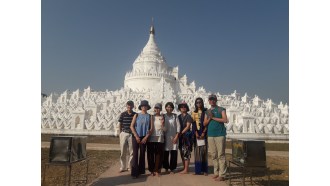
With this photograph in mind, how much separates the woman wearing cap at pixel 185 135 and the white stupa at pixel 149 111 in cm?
568

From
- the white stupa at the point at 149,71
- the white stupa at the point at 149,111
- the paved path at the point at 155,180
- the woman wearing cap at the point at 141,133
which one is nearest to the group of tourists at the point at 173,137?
the woman wearing cap at the point at 141,133

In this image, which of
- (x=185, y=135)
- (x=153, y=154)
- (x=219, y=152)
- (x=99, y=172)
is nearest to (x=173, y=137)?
(x=185, y=135)

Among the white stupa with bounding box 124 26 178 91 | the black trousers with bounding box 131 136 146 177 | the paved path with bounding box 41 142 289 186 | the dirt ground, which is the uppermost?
the white stupa with bounding box 124 26 178 91

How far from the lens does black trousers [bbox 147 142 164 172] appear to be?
5889 mm

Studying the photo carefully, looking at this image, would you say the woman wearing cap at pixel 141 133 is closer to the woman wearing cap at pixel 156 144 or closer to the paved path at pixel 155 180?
the woman wearing cap at pixel 156 144

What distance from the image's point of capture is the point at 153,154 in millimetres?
5973

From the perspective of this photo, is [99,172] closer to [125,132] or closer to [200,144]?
[125,132]

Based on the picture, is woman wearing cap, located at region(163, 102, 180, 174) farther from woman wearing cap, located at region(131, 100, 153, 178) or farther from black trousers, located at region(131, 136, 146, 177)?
black trousers, located at region(131, 136, 146, 177)

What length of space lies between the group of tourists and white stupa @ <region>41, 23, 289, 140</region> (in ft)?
18.9

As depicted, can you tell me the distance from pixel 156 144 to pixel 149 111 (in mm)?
12491

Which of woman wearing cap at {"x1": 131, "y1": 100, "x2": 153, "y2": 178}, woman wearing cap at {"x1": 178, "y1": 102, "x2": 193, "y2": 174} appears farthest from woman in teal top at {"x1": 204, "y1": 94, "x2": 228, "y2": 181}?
woman wearing cap at {"x1": 131, "y1": 100, "x2": 153, "y2": 178}
